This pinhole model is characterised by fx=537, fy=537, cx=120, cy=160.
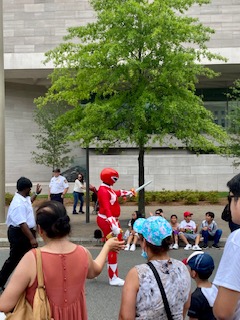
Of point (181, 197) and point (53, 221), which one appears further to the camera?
point (181, 197)

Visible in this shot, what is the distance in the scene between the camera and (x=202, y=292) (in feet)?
13.0

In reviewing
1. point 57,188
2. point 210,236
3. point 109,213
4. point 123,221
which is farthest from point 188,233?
point 57,188

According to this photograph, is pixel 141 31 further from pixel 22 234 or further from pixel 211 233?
pixel 22 234

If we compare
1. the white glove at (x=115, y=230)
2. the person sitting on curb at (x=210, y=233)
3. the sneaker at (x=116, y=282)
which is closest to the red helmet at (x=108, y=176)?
the white glove at (x=115, y=230)

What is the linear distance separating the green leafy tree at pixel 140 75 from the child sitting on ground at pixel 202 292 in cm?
1046

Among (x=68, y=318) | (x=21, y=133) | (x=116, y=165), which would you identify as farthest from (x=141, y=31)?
(x=21, y=133)

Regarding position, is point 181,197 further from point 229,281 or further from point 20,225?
point 229,281

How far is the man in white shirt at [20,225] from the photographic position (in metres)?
7.46

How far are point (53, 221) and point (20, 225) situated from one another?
13.7 feet

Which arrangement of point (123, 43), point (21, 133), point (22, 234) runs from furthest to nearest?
point (21, 133)
point (123, 43)
point (22, 234)

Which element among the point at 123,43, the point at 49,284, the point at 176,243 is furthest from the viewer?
the point at 123,43

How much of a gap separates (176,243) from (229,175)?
57.7 ft

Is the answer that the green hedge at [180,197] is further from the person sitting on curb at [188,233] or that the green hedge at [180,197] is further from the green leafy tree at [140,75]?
the person sitting on curb at [188,233]

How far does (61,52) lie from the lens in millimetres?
16188
